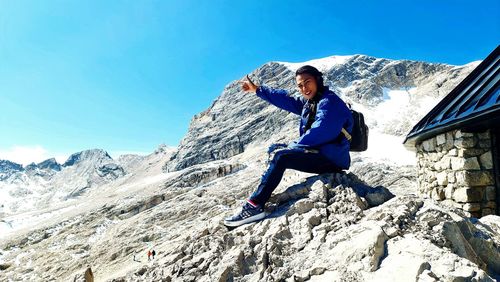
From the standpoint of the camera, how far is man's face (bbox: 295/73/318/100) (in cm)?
491

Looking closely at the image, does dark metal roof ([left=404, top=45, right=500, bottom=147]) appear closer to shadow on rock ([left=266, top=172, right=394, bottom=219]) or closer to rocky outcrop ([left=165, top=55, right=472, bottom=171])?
shadow on rock ([left=266, top=172, right=394, bottom=219])

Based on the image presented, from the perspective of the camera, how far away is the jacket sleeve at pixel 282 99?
5.77m

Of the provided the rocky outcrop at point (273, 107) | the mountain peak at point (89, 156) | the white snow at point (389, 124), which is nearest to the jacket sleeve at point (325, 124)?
the white snow at point (389, 124)

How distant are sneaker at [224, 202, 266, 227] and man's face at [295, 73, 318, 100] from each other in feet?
6.14

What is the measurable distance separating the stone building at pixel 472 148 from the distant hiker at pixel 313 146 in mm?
3890

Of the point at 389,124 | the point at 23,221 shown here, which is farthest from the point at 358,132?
the point at 23,221

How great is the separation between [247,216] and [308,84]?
213 centimetres

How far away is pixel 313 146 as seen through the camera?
4586 millimetres

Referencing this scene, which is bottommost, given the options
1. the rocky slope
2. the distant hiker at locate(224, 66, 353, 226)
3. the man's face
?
Answer: the rocky slope

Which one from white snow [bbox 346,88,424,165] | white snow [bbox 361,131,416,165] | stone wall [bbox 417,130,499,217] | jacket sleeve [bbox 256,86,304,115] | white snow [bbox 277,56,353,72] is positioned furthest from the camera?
white snow [bbox 277,56,353,72]

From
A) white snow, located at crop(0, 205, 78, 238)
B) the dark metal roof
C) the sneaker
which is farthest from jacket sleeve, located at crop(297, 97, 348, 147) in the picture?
white snow, located at crop(0, 205, 78, 238)

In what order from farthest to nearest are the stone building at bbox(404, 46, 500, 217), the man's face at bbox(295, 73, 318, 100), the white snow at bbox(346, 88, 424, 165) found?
the white snow at bbox(346, 88, 424, 165), the stone building at bbox(404, 46, 500, 217), the man's face at bbox(295, 73, 318, 100)

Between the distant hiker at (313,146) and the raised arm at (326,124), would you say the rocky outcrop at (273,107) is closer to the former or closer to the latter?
the distant hiker at (313,146)

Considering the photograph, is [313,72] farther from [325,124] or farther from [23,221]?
[23,221]
